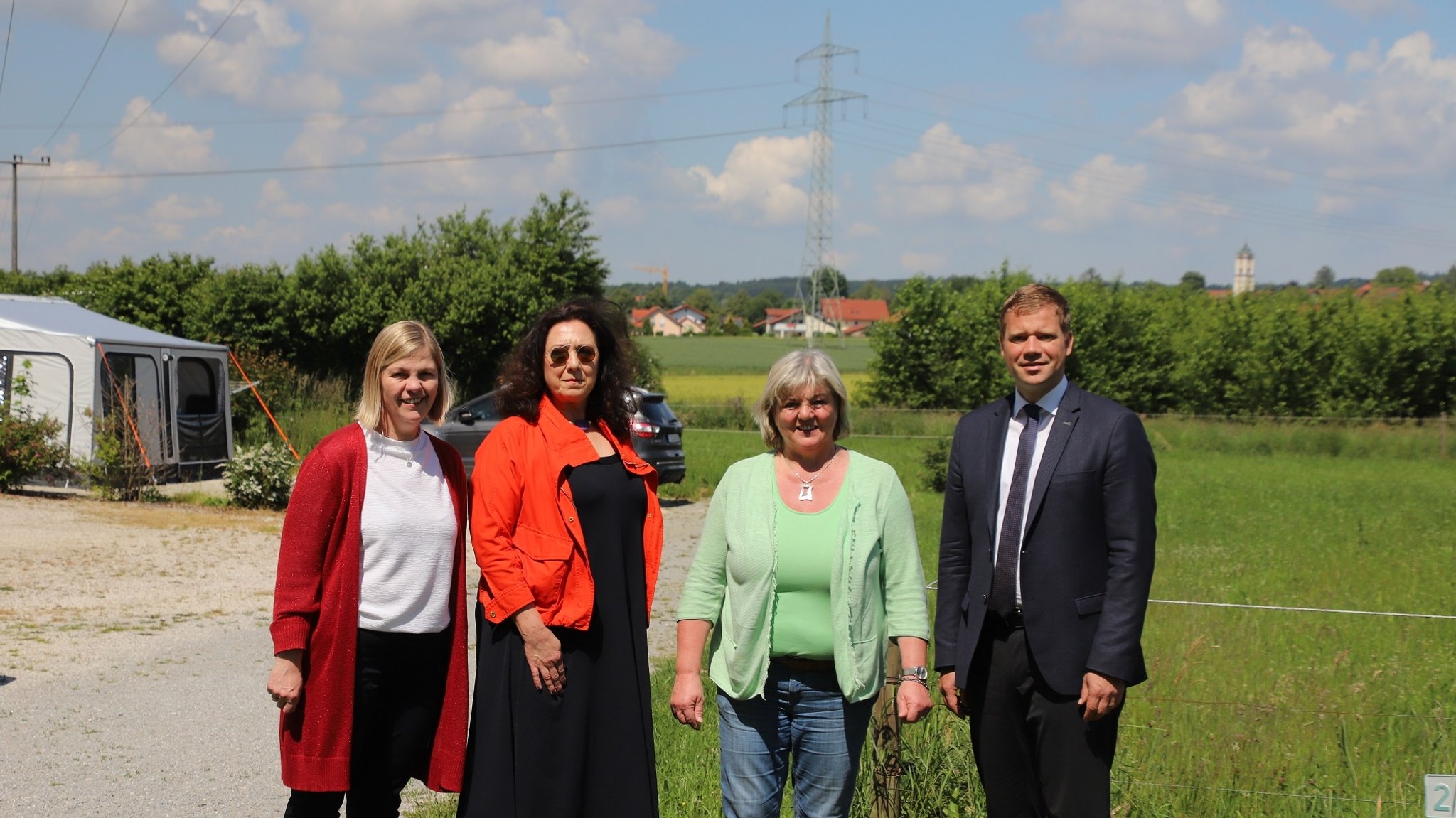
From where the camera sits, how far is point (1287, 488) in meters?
19.3

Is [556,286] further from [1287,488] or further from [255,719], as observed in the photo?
[255,719]

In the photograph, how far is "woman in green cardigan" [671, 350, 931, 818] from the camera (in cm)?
334

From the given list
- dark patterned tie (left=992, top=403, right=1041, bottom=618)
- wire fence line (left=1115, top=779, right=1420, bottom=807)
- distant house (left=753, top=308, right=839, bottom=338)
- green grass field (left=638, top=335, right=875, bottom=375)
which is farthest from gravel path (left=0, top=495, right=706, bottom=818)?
distant house (left=753, top=308, right=839, bottom=338)

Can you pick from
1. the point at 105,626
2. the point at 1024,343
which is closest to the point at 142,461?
the point at 105,626

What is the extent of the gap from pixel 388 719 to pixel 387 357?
1.06 m

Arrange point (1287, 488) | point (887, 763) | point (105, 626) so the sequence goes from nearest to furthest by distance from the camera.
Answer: point (887, 763) → point (105, 626) → point (1287, 488)

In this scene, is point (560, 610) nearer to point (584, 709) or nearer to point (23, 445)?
point (584, 709)

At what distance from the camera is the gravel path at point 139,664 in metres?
5.16

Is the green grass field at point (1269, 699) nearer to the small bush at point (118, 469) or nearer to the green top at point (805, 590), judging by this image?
the green top at point (805, 590)

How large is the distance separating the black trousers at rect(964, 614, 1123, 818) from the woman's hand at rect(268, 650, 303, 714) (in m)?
1.90

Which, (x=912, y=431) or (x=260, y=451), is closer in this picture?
(x=260, y=451)

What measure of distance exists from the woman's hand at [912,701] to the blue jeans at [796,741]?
9 cm

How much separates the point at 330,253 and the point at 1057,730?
2666 centimetres

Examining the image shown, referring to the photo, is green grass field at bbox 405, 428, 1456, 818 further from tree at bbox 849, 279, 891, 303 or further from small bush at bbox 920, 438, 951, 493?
tree at bbox 849, 279, 891, 303
